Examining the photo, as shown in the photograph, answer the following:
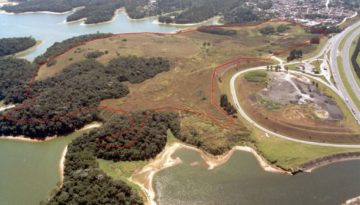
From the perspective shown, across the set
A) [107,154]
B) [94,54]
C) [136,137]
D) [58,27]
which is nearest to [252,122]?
[136,137]

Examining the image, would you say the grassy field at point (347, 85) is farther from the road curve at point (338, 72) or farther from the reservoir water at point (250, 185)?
the reservoir water at point (250, 185)

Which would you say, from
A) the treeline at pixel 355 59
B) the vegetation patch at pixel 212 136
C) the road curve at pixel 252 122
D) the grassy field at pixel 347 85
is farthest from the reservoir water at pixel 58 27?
the vegetation patch at pixel 212 136

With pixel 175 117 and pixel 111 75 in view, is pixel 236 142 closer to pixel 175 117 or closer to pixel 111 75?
pixel 175 117

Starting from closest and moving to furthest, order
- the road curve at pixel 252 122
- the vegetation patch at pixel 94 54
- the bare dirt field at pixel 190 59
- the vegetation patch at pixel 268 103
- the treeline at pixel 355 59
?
the road curve at pixel 252 122 < the vegetation patch at pixel 268 103 < the bare dirt field at pixel 190 59 < the treeline at pixel 355 59 < the vegetation patch at pixel 94 54

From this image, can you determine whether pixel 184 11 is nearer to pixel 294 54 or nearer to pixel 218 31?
pixel 218 31

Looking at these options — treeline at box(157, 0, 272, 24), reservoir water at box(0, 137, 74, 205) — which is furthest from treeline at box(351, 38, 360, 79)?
reservoir water at box(0, 137, 74, 205)

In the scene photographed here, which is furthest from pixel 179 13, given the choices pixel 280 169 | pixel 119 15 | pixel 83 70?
pixel 280 169
